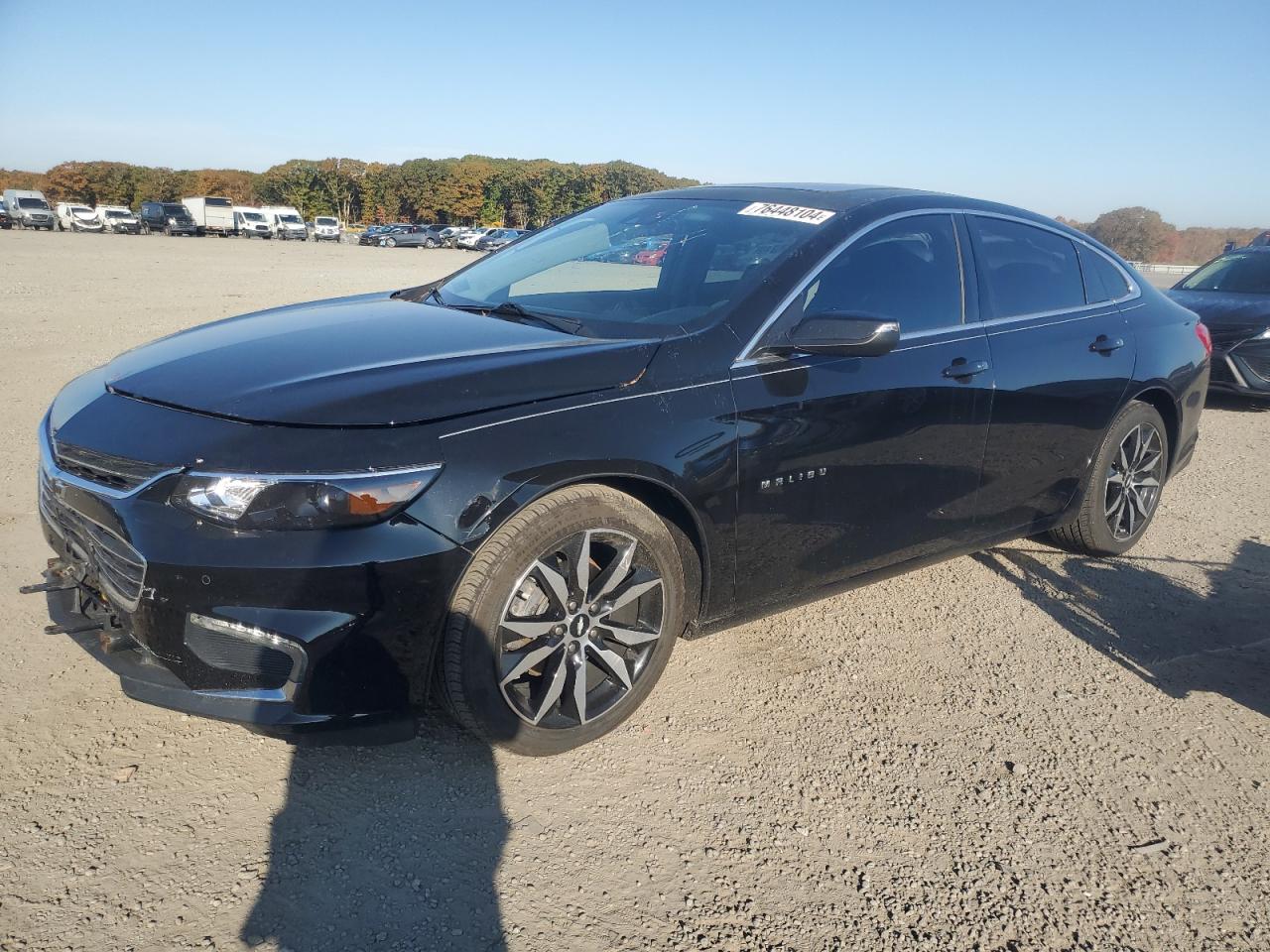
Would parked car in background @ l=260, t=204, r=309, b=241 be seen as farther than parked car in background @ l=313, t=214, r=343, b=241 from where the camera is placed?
No

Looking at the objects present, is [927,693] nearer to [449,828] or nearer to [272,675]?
[449,828]

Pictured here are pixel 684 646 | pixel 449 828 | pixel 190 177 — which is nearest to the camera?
pixel 449 828

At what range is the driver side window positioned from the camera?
3.27 metres

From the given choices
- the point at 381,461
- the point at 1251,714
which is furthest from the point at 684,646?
the point at 1251,714

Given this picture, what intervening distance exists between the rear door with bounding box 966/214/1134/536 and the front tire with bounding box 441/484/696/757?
1.69 metres

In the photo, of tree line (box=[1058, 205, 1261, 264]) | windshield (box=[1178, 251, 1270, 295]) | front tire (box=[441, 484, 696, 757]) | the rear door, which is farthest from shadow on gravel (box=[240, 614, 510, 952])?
tree line (box=[1058, 205, 1261, 264])

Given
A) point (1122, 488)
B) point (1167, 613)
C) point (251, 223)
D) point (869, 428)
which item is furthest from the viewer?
point (251, 223)

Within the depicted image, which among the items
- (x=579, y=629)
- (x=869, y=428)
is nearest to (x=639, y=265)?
(x=869, y=428)

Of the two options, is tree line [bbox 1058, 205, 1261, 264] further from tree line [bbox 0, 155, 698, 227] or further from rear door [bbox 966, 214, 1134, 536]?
tree line [bbox 0, 155, 698, 227]

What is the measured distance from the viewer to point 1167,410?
15.5 ft

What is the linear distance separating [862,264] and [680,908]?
7.52 feet

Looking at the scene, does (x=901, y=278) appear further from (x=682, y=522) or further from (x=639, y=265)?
(x=682, y=522)

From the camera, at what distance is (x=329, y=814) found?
2.51m

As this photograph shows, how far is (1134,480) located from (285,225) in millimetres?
59321
